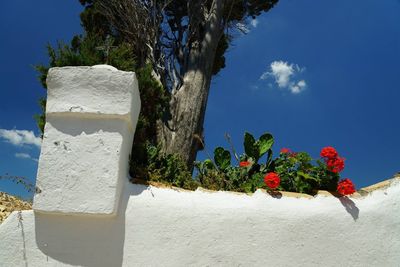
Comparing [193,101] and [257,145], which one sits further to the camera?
[193,101]

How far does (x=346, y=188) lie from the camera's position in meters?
4.00

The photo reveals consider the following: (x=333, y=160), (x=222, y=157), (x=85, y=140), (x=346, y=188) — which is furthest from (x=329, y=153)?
(x=85, y=140)

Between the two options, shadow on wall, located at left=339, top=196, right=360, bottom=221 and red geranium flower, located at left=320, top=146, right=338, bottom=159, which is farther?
red geranium flower, located at left=320, top=146, right=338, bottom=159

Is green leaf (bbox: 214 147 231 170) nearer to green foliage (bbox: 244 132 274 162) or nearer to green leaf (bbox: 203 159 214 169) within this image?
green leaf (bbox: 203 159 214 169)

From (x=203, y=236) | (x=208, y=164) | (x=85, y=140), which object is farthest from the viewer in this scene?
(x=208, y=164)

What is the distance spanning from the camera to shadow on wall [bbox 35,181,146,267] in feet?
12.0

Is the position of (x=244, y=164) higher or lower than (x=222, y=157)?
lower

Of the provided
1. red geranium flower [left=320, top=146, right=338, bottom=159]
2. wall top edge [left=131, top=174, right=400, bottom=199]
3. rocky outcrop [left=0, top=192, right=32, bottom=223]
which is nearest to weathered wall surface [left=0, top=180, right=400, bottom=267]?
wall top edge [left=131, top=174, right=400, bottom=199]

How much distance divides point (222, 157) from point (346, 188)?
1.58 m

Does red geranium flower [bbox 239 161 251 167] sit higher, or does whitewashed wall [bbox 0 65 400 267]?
red geranium flower [bbox 239 161 251 167]

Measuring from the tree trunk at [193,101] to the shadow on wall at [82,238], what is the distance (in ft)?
17.1

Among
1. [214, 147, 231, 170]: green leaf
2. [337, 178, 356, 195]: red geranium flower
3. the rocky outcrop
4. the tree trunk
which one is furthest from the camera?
the tree trunk

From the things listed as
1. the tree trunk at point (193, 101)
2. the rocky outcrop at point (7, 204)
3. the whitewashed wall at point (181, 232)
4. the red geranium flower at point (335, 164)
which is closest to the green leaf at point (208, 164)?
the whitewashed wall at point (181, 232)

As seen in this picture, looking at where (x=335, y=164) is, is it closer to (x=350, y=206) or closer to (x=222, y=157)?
(x=350, y=206)
